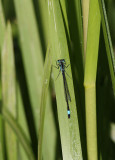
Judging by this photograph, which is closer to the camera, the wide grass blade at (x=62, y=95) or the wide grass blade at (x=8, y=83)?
the wide grass blade at (x=62, y=95)

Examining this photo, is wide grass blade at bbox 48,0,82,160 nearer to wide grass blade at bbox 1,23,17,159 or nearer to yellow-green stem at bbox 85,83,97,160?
yellow-green stem at bbox 85,83,97,160

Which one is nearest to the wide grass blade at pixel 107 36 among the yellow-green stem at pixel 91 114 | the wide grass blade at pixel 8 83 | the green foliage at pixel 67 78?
the green foliage at pixel 67 78

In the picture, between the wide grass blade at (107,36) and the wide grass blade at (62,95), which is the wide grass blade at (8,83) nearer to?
the wide grass blade at (62,95)

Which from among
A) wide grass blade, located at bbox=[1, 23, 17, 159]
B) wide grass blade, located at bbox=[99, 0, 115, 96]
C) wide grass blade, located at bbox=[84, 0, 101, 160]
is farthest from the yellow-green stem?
wide grass blade, located at bbox=[1, 23, 17, 159]

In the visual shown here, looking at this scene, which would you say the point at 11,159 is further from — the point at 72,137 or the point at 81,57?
the point at 81,57

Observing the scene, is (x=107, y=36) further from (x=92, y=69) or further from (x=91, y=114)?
(x=91, y=114)
